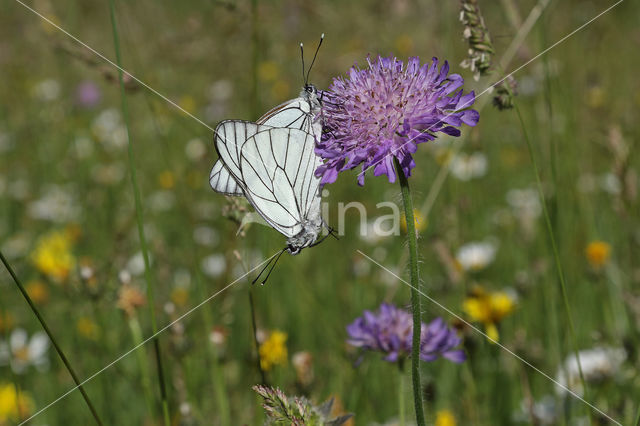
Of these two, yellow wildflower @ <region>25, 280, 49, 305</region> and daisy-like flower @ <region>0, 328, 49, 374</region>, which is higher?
yellow wildflower @ <region>25, 280, 49, 305</region>

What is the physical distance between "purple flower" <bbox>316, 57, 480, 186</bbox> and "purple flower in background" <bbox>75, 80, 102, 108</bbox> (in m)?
5.19

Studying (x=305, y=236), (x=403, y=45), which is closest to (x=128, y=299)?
(x=305, y=236)

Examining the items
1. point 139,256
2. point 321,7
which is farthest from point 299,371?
point 321,7

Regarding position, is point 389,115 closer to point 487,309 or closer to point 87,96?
Answer: point 487,309

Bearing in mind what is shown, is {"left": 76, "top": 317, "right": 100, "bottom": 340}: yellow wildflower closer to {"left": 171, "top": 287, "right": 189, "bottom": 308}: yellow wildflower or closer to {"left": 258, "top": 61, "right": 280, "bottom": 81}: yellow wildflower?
{"left": 171, "top": 287, "right": 189, "bottom": 308}: yellow wildflower

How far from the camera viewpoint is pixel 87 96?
602 centimetres

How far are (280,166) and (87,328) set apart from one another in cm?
157

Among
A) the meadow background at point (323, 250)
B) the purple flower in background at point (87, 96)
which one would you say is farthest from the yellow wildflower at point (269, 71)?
the purple flower in background at point (87, 96)

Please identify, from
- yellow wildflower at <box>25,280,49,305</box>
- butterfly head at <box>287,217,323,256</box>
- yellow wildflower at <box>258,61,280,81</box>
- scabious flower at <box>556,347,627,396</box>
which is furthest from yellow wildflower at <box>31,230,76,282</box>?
yellow wildflower at <box>258,61,280,81</box>

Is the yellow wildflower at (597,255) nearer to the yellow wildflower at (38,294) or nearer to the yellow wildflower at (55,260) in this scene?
the yellow wildflower at (55,260)

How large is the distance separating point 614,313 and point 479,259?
71cm

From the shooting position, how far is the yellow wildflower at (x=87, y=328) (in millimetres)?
2697

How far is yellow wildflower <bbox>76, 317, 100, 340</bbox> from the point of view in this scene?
2697mm

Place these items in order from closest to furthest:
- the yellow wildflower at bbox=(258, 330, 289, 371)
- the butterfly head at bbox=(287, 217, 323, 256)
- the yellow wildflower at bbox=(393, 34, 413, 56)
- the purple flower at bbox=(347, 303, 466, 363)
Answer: the purple flower at bbox=(347, 303, 466, 363) → the butterfly head at bbox=(287, 217, 323, 256) → the yellow wildflower at bbox=(258, 330, 289, 371) → the yellow wildflower at bbox=(393, 34, 413, 56)
